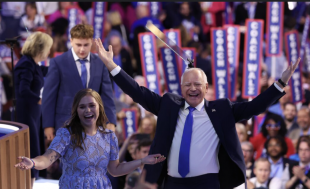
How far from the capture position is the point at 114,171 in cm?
391

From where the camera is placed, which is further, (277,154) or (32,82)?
(277,154)

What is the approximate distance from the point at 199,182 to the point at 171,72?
4443mm

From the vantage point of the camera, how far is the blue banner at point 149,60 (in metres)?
8.73

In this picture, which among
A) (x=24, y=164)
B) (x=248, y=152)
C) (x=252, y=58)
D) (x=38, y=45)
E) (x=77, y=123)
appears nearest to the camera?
(x=24, y=164)

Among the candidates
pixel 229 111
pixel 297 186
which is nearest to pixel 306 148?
pixel 297 186

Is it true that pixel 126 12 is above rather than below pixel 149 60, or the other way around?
above

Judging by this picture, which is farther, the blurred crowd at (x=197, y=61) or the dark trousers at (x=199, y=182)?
the blurred crowd at (x=197, y=61)

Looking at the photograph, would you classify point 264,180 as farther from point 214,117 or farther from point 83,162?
point 83,162

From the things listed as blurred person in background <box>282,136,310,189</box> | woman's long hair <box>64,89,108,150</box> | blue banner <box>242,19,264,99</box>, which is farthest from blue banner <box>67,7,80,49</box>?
woman's long hair <box>64,89,108,150</box>

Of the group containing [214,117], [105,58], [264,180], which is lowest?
[264,180]

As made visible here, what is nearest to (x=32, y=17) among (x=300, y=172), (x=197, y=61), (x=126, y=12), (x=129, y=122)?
(x=126, y=12)

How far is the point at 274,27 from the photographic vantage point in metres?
9.17

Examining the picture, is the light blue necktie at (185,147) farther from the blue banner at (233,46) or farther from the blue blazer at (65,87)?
the blue banner at (233,46)

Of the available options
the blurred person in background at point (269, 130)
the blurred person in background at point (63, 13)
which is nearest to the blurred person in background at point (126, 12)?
the blurred person in background at point (63, 13)
